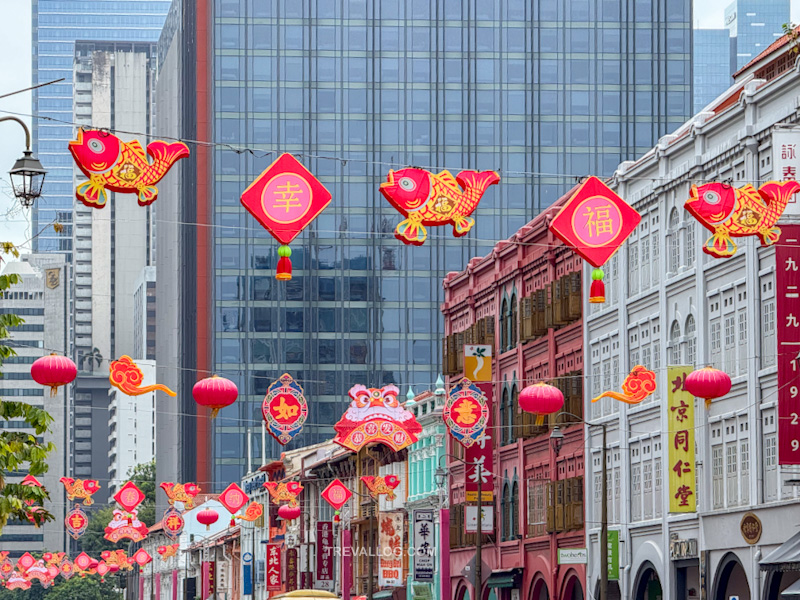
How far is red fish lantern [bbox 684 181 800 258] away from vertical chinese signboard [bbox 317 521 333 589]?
63.4 m

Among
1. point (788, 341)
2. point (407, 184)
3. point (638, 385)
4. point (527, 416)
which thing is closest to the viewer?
point (407, 184)

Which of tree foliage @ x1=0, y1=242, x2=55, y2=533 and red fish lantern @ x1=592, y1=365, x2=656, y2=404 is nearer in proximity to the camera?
tree foliage @ x1=0, y1=242, x2=55, y2=533

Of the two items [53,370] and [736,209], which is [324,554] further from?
[736,209]

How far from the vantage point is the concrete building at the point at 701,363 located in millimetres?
44656

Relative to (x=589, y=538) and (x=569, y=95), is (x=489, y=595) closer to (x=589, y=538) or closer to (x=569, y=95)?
(x=589, y=538)

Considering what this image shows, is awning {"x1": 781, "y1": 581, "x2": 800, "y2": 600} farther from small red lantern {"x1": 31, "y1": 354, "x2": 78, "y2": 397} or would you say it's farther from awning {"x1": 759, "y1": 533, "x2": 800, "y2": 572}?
small red lantern {"x1": 31, "y1": 354, "x2": 78, "y2": 397}

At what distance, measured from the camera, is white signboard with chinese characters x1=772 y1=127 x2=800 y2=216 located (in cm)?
4100

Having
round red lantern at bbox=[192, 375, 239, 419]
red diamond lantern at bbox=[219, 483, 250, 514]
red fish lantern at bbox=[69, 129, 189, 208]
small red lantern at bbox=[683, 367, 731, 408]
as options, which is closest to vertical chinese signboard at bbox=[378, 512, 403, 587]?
red diamond lantern at bbox=[219, 483, 250, 514]

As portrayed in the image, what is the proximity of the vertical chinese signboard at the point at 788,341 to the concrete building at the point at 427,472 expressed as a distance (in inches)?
1379

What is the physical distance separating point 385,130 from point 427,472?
49.6 m

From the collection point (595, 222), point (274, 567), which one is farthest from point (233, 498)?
point (595, 222)

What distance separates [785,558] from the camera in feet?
138

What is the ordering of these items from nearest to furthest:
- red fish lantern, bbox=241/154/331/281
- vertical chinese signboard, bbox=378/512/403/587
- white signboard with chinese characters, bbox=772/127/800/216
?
red fish lantern, bbox=241/154/331/281
white signboard with chinese characters, bbox=772/127/800/216
vertical chinese signboard, bbox=378/512/403/587

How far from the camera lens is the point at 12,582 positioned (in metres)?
102
